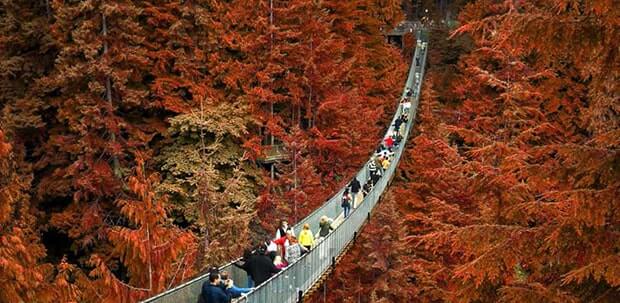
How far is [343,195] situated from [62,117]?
398 inches

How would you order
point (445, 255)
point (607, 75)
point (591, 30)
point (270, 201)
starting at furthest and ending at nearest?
point (270, 201) → point (445, 255) → point (607, 75) → point (591, 30)

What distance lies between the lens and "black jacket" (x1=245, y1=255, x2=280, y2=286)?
879 centimetres

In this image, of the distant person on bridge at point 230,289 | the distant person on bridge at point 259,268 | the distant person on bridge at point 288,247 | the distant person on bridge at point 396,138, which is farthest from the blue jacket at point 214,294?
the distant person on bridge at point 396,138

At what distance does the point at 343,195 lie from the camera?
1524 cm

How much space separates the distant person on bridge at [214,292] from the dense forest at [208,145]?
250 centimetres

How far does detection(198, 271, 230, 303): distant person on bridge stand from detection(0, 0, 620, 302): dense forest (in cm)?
250

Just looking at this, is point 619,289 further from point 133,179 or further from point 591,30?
point 133,179

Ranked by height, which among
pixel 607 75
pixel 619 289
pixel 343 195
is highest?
pixel 607 75

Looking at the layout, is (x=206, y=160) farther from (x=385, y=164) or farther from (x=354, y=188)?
(x=385, y=164)

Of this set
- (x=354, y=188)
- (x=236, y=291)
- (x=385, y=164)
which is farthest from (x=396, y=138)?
(x=236, y=291)

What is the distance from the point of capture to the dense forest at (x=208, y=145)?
426 inches

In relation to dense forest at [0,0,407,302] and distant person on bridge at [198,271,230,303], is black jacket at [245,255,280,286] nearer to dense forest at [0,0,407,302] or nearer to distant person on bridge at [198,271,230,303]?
distant person on bridge at [198,271,230,303]

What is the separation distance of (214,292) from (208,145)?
12.8m

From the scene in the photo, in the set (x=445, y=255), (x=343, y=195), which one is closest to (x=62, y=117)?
(x=343, y=195)
